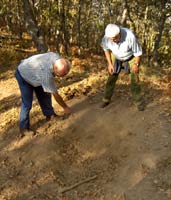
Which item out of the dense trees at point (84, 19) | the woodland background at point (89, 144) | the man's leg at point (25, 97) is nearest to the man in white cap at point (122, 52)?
the woodland background at point (89, 144)

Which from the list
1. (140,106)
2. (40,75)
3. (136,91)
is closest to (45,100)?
(40,75)

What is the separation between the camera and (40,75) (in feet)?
19.5

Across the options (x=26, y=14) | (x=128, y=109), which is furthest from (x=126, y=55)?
(x=26, y=14)

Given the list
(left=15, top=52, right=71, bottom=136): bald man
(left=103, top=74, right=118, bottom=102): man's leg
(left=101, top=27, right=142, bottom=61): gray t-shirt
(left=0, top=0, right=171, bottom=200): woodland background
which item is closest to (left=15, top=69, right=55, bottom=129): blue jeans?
(left=15, top=52, right=71, bottom=136): bald man

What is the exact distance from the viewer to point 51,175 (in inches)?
234

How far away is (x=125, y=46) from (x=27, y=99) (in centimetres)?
194

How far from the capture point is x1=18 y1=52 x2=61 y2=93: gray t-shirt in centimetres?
582

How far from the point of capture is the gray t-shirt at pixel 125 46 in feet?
21.5

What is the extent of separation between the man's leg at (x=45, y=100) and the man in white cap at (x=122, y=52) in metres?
1.22

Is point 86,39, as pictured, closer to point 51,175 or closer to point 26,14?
point 26,14

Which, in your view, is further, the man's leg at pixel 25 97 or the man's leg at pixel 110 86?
the man's leg at pixel 110 86

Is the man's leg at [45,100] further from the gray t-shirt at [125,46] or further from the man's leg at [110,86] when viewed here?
the gray t-shirt at [125,46]

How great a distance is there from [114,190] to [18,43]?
29.7ft

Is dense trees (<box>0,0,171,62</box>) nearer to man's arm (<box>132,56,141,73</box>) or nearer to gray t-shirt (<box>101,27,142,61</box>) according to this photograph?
gray t-shirt (<box>101,27,142,61</box>)
